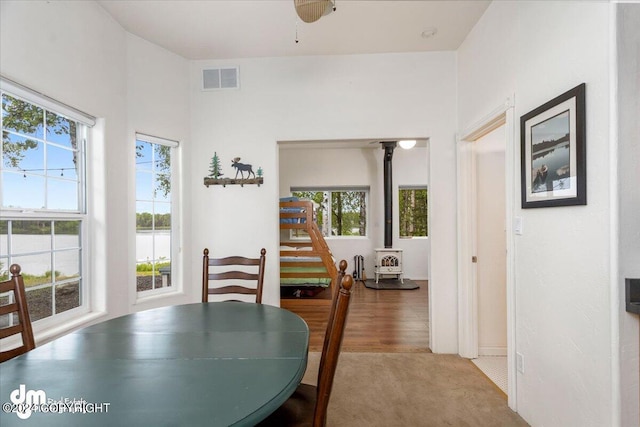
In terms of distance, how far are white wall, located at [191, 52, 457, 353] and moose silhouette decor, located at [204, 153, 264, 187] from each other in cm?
7

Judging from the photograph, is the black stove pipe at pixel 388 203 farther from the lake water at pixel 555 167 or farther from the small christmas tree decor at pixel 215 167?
the lake water at pixel 555 167

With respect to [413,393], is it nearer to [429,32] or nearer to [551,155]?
[551,155]

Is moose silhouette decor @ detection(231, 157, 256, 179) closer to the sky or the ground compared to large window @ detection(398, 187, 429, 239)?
closer to the sky

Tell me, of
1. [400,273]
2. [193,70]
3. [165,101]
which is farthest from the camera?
[400,273]

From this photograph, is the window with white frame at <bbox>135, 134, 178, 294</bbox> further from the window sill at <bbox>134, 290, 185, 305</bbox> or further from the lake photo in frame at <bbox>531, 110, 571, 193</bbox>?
the lake photo in frame at <bbox>531, 110, 571, 193</bbox>

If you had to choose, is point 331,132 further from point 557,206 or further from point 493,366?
point 493,366

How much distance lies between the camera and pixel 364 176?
6.68 metres

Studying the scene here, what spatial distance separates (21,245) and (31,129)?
2.46 ft

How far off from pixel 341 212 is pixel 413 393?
4871 mm

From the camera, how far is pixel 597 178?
1380mm

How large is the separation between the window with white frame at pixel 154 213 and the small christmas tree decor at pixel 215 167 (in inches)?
15.0

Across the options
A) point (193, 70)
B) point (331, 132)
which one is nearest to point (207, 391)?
point (331, 132)

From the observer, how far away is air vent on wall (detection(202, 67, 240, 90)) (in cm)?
318

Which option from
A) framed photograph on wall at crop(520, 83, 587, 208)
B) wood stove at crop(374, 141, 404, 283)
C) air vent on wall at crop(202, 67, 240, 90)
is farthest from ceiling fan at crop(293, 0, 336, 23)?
wood stove at crop(374, 141, 404, 283)
